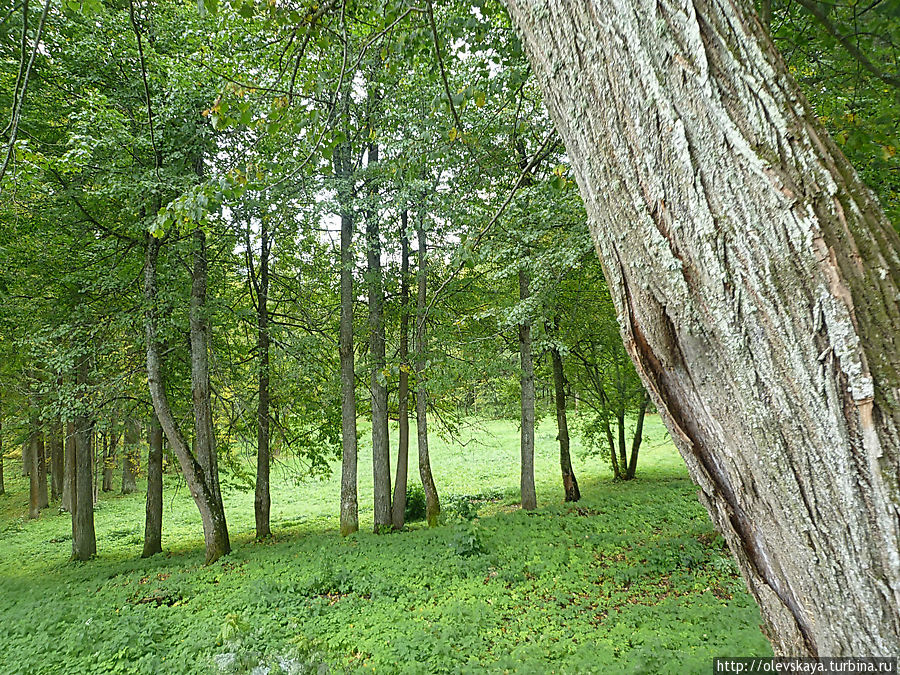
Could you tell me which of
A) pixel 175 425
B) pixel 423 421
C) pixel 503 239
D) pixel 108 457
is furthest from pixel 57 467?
pixel 503 239

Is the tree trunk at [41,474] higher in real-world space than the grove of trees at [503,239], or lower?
lower

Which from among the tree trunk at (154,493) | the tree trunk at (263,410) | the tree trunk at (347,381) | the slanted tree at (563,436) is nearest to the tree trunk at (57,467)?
the tree trunk at (154,493)

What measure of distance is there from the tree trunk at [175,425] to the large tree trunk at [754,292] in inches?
376

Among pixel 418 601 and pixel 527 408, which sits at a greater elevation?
pixel 527 408

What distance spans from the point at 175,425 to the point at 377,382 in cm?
398

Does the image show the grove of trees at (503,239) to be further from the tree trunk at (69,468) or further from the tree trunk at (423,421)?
the tree trunk at (69,468)

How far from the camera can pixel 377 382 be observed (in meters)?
11.3

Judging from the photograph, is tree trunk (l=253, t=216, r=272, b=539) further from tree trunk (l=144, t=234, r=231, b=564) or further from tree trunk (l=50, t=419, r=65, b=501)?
tree trunk (l=50, t=419, r=65, b=501)

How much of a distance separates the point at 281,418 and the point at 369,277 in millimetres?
3958

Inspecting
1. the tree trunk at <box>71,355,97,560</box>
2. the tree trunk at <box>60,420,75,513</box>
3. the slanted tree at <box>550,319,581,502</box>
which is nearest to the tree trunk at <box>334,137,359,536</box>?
the slanted tree at <box>550,319,581,502</box>

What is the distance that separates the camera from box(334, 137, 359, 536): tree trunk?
11.0 m

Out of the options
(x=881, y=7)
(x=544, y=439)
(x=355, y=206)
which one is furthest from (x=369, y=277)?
(x=544, y=439)

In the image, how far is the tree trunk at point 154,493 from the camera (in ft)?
35.3

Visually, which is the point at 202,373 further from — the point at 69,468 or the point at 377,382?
the point at 69,468
